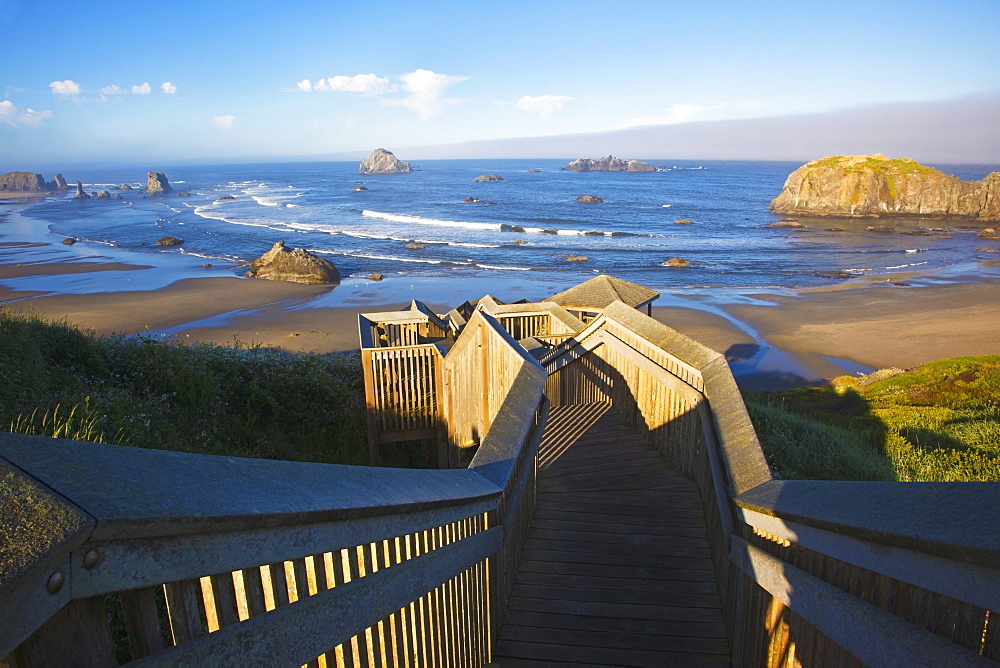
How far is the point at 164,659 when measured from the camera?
1175mm

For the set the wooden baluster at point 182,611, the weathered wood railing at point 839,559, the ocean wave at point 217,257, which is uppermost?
the wooden baluster at point 182,611

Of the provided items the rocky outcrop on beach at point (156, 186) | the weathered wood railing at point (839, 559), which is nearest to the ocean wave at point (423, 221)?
Result: the rocky outcrop on beach at point (156, 186)

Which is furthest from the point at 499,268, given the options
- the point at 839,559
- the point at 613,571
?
the point at 839,559

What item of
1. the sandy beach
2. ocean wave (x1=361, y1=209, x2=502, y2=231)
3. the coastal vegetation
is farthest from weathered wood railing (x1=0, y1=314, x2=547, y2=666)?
ocean wave (x1=361, y1=209, x2=502, y2=231)

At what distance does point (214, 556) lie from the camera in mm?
1289

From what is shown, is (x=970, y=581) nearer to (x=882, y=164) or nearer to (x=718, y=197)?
(x=882, y=164)

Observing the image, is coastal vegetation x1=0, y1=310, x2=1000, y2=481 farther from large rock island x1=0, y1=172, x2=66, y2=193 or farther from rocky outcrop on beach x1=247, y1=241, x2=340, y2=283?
large rock island x1=0, y1=172, x2=66, y2=193

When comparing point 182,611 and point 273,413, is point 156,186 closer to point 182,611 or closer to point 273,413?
point 273,413

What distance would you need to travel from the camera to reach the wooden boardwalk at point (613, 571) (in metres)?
4.00

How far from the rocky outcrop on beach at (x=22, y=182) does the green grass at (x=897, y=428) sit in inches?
5768

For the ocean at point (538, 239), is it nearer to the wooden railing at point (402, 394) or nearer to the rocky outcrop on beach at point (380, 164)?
Result: the wooden railing at point (402, 394)

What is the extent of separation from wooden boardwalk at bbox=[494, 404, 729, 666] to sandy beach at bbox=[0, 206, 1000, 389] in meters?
14.3

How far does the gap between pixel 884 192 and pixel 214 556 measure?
86.6 metres

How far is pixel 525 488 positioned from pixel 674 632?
52.5 inches
